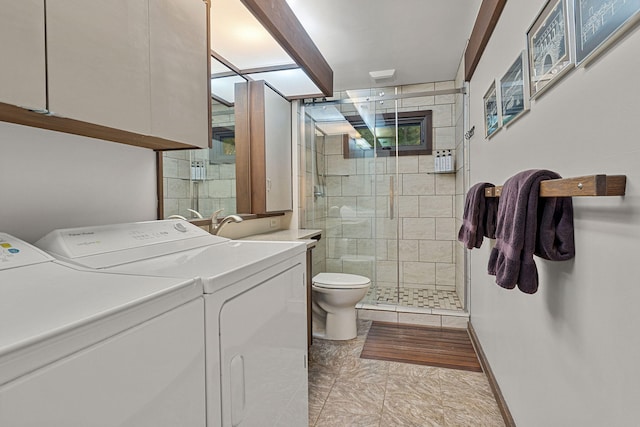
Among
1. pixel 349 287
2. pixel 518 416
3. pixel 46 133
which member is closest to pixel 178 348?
pixel 46 133

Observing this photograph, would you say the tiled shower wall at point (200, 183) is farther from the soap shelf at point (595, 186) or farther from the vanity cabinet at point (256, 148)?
the soap shelf at point (595, 186)

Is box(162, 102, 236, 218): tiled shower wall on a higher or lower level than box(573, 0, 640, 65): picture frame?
lower

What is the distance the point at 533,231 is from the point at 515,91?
2.77 ft

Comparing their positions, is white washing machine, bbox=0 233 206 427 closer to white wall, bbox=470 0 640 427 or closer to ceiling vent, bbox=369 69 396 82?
white wall, bbox=470 0 640 427

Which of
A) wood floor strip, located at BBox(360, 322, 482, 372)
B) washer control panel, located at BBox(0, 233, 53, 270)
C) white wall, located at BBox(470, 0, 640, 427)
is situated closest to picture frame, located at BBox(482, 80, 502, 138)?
white wall, located at BBox(470, 0, 640, 427)

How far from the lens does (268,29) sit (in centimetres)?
179

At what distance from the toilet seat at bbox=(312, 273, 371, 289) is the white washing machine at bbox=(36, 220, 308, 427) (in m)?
1.23

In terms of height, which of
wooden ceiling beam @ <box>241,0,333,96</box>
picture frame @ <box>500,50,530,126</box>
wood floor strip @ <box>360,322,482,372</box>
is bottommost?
wood floor strip @ <box>360,322,482,372</box>

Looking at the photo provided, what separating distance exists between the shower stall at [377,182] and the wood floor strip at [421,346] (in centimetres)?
34

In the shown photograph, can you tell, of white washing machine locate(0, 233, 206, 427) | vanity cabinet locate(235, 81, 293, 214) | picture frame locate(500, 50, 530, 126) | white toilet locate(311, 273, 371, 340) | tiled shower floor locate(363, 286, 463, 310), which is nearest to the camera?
white washing machine locate(0, 233, 206, 427)

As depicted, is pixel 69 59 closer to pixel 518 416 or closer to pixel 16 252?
pixel 16 252

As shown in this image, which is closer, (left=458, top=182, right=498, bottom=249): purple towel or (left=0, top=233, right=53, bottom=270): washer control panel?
(left=0, top=233, right=53, bottom=270): washer control panel

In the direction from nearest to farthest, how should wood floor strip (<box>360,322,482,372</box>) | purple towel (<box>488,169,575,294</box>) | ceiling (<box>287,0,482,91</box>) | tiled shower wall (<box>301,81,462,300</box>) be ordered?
1. purple towel (<box>488,169,575,294</box>)
2. ceiling (<box>287,0,482,91</box>)
3. wood floor strip (<box>360,322,482,372</box>)
4. tiled shower wall (<box>301,81,462,300</box>)

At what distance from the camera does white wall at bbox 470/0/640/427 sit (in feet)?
2.40
